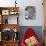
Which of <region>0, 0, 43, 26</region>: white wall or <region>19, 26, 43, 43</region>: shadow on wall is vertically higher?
<region>0, 0, 43, 26</region>: white wall

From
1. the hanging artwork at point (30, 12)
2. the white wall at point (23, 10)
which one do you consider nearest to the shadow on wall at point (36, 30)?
the white wall at point (23, 10)

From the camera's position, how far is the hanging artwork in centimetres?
496

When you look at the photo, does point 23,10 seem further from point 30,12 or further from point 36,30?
point 36,30

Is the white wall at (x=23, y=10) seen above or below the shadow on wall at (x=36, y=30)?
above

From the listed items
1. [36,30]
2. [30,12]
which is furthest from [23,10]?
[36,30]

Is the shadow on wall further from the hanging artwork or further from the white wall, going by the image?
the hanging artwork

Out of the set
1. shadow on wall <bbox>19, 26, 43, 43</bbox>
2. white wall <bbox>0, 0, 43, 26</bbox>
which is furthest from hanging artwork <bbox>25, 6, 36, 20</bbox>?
shadow on wall <bbox>19, 26, 43, 43</bbox>

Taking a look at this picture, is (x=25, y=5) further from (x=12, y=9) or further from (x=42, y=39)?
(x=42, y=39)

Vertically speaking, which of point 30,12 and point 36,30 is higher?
point 30,12

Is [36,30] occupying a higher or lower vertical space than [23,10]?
lower

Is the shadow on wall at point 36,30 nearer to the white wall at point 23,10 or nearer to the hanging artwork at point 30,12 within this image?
the white wall at point 23,10

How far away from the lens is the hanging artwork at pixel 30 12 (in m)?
4.96

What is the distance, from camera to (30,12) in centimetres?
498

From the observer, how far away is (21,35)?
16.3 ft
